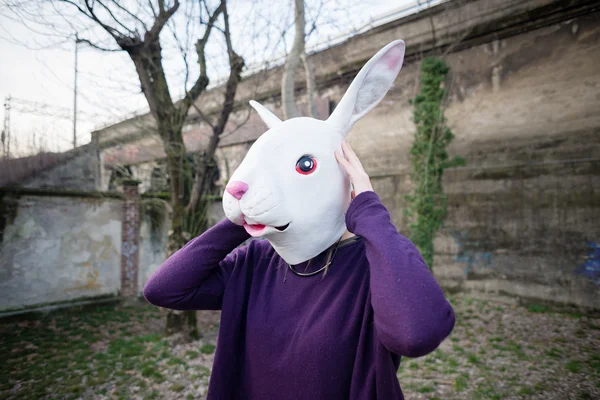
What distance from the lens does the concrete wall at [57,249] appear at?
5.68m

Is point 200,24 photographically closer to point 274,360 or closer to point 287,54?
point 287,54

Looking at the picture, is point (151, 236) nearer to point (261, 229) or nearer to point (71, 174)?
point (71, 174)

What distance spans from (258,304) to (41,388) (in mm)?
4025

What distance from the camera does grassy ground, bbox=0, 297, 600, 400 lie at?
3887 mm

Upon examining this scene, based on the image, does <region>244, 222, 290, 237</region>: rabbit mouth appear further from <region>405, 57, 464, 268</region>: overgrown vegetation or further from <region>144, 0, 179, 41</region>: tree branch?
<region>405, 57, 464, 268</region>: overgrown vegetation

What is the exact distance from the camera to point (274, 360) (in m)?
1.24

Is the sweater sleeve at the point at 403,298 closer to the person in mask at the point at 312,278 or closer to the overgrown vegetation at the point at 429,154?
the person in mask at the point at 312,278

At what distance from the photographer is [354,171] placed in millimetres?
1292

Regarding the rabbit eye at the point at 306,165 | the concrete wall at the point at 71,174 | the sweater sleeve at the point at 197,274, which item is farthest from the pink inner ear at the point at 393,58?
the concrete wall at the point at 71,174

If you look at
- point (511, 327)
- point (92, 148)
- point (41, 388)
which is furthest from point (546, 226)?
point (92, 148)

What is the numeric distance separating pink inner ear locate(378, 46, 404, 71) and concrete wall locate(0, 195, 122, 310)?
259 inches

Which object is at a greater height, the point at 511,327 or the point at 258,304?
the point at 258,304

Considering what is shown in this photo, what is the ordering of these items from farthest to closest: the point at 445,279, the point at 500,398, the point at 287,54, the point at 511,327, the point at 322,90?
the point at 322,90, the point at 445,279, the point at 511,327, the point at 287,54, the point at 500,398

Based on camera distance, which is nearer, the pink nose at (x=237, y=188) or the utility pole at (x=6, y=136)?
the pink nose at (x=237, y=188)
